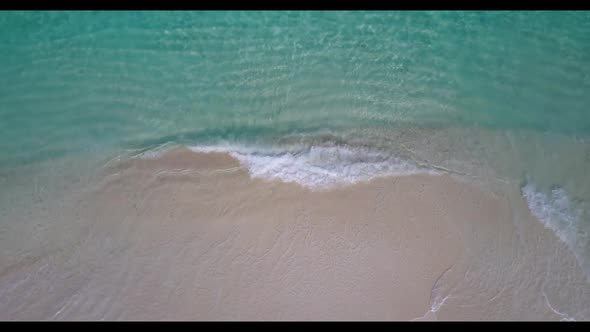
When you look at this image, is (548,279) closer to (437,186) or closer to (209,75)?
(437,186)

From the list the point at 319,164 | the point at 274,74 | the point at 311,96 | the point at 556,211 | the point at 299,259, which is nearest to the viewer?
the point at 299,259

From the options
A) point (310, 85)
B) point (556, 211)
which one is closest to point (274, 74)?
point (310, 85)

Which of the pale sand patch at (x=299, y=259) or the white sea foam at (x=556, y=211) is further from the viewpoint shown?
the white sea foam at (x=556, y=211)

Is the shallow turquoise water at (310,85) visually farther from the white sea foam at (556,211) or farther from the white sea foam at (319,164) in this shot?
the white sea foam at (319,164)

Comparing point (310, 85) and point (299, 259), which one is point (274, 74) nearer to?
point (310, 85)

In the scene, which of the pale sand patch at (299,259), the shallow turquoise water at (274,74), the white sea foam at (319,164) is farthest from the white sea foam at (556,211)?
the white sea foam at (319,164)

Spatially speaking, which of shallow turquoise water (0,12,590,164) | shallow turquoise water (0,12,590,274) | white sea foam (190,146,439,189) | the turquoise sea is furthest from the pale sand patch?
shallow turquoise water (0,12,590,164)

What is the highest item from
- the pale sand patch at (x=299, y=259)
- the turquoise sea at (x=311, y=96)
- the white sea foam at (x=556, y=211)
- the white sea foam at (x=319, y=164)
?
the turquoise sea at (x=311, y=96)
